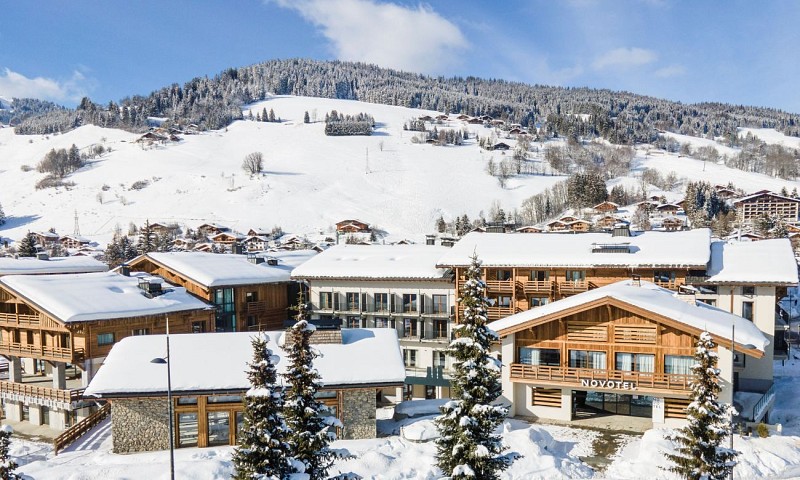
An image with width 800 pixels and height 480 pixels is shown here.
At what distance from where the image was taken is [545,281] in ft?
125

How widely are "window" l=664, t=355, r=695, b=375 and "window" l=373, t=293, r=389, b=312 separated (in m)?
20.2

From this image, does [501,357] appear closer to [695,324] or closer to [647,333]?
[647,333]

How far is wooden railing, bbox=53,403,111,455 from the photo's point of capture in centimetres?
2895

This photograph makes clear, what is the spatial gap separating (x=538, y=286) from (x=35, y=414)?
34916 millimetres

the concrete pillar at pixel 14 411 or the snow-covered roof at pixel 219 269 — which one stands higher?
the snow-covered roof at pixel 219 269

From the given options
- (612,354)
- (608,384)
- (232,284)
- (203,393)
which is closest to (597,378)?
(608,384)

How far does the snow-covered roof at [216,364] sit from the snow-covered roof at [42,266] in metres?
28.3

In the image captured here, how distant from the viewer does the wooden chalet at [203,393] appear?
25.9 m

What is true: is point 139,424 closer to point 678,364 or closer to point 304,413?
point 304,413

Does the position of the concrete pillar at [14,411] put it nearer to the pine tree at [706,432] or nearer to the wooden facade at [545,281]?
the wooden facade at [545,281]

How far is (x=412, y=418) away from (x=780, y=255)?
26.6 metres

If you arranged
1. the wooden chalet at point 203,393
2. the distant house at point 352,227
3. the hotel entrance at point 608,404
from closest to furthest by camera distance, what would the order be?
1. the wooden chalet at point 203,393
2. the hotel entrance at point 608,404
3. the distant house at point 352,227

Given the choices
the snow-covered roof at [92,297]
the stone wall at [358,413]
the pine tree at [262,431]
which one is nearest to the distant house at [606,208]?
the snow-covered roof at [92,297]

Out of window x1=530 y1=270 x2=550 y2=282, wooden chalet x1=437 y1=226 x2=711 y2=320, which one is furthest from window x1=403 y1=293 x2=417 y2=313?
window x1=530 y1=270 x2=550 y2=282
